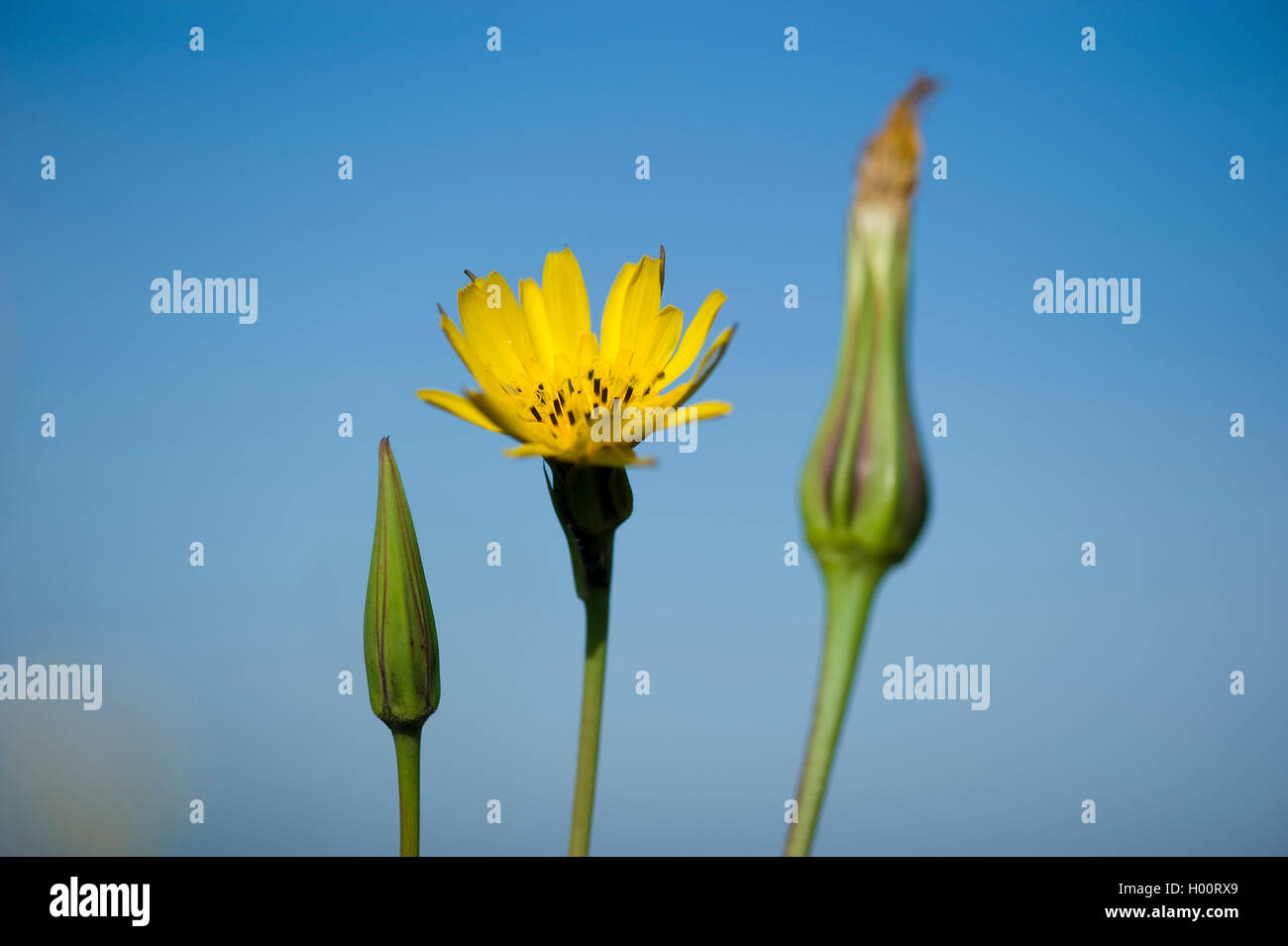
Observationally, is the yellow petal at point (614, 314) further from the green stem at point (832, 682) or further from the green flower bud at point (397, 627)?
the green stem at point (832, 682)

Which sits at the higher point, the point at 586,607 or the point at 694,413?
the point at 694,413

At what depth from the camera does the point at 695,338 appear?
1.47 m

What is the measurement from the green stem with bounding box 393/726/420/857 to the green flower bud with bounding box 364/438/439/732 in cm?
1

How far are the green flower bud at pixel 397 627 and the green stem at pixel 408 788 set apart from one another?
1 cm

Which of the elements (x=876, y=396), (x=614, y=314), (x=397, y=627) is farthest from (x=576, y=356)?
(x=876, y=396)

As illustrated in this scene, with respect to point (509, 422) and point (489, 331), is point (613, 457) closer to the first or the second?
point (509, 422)

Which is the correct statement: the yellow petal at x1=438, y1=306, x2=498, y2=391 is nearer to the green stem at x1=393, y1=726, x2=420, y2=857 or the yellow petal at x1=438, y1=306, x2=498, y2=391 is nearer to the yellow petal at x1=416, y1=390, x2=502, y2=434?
the yellow petal at x1=416, y1=390, x2=502, y2=434

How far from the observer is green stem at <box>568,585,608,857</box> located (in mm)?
1162

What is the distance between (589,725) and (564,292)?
2.15 feet
